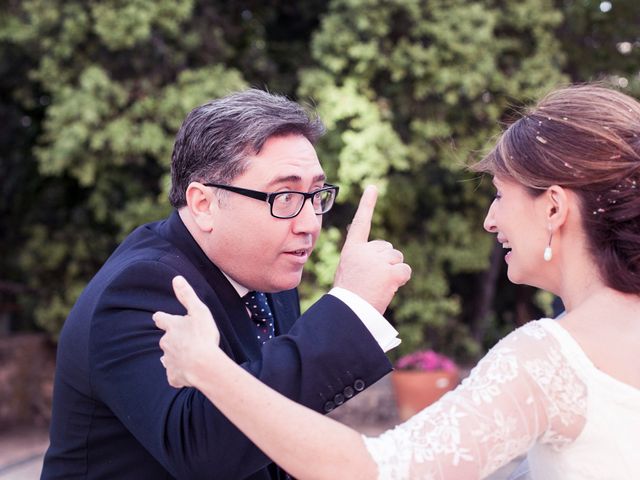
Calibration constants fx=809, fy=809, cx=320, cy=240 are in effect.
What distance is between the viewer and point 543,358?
1.59 metres

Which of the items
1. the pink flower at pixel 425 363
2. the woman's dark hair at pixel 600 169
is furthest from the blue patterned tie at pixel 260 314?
the pink flower at pixel 425 363

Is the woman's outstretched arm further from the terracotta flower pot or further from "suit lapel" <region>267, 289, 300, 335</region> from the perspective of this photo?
the terracotta flower pot

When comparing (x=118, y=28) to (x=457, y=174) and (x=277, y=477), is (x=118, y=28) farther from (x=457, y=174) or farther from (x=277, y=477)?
(x=277, y=477)

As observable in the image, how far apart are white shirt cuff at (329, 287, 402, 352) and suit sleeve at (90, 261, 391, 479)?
18mm

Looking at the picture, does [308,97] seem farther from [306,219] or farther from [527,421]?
[527,421]

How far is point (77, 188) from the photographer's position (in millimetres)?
8344

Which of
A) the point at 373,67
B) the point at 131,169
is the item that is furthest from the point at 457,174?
the point at 131,169

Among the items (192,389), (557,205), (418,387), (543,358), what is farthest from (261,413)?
(418,387)

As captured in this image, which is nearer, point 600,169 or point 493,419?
point 493,419

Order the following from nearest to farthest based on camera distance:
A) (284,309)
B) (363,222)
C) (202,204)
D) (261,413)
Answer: (261,413) → (363,222) → (202,204) → (284,309)

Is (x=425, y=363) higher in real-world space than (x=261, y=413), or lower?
lower

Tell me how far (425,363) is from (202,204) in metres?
5.62

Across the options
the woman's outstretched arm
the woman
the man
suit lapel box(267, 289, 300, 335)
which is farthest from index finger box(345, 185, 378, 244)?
suit lapel box(267, 289, 300, 335)

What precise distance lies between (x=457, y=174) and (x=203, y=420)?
689 cm
